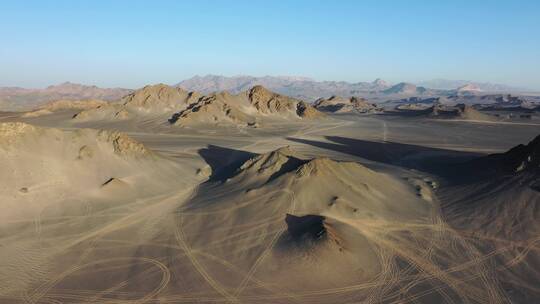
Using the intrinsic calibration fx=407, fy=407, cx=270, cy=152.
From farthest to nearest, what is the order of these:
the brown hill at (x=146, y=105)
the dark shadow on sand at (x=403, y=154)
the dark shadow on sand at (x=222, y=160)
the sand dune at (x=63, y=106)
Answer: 1. the sand dune at (x=63, y=106)
2. the brown hill at (x=146, y=105)
3. the dark shadow on sand at (x=403, y=154)
4. the dark shadow on sand at (x=222, y=160)

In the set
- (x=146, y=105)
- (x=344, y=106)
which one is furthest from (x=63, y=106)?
(x=344, y=106)

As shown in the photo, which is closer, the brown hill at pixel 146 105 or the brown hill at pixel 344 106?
the brown hill at pixel 146 105

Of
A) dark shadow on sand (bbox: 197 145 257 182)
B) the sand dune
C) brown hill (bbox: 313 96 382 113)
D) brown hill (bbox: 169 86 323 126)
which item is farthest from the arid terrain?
brown hill (bbox: 313 96 382 113)

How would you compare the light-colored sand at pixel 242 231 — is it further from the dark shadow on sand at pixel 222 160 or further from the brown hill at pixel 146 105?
the brown hill at pixel 146 105

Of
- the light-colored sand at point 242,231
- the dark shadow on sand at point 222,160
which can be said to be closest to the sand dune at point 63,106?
the dark shadow on sand at point 222,160

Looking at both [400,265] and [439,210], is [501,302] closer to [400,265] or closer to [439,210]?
[400,265]
